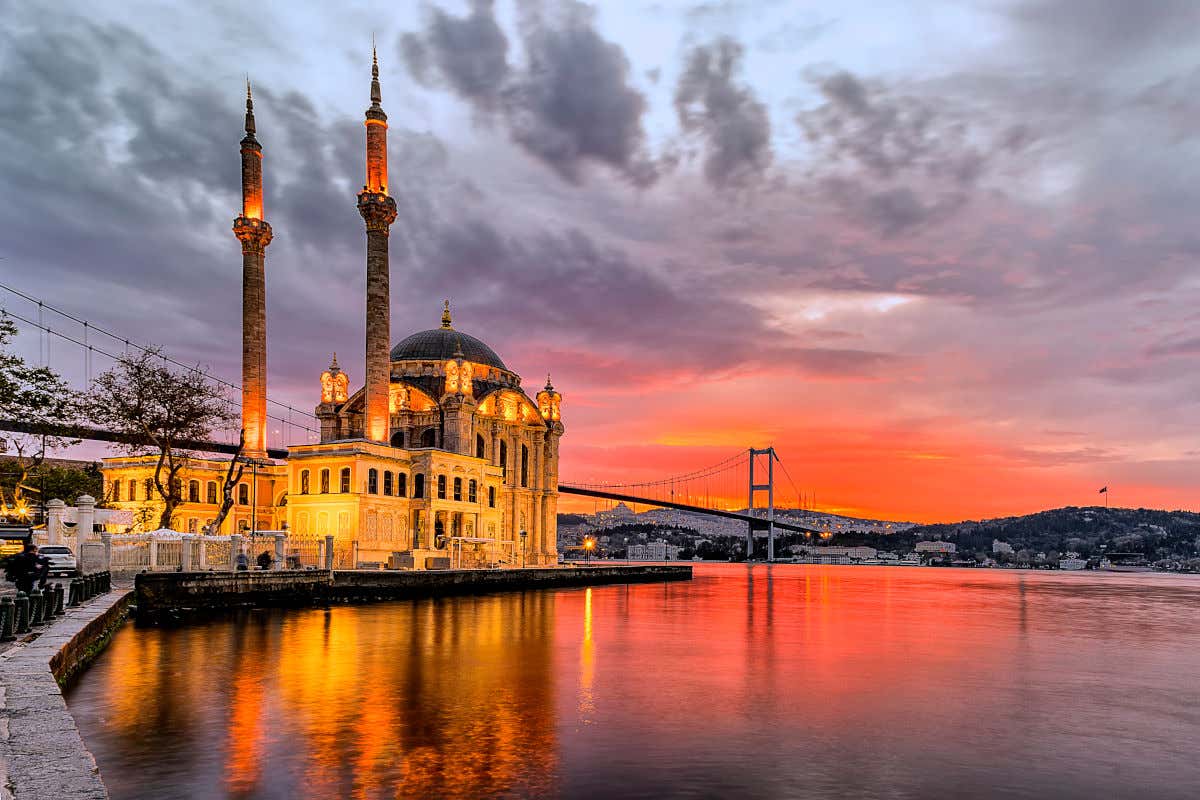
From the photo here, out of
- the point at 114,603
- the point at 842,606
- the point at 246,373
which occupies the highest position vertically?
the point at 246,373

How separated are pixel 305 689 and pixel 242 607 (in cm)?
1578

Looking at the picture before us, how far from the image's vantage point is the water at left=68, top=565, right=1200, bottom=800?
10.3m

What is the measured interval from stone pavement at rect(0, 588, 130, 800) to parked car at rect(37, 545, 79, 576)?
47.3 ft

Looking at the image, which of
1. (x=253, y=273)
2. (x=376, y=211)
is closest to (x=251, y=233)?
(x=253, y=273)

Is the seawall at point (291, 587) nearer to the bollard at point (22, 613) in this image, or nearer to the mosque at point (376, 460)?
the mosque at point (376, 460)

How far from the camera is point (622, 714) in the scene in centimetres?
1420

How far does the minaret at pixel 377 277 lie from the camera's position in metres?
50.5

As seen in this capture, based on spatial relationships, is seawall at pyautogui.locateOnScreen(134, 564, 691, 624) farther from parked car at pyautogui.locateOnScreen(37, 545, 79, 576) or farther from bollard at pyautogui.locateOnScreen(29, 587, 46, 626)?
bollard at pyautogui.locateOnScreen(29, 587, 46, 626)

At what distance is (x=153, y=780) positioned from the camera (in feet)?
31.7

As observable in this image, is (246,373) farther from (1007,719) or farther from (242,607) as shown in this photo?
(1007,719)

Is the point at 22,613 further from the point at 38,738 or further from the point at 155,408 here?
the point at 155,408

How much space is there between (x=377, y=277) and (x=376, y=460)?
10699mm

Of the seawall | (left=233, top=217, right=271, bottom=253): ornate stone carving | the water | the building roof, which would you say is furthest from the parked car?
the building roof

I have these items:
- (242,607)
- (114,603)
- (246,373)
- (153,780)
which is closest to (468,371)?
(246,373)
